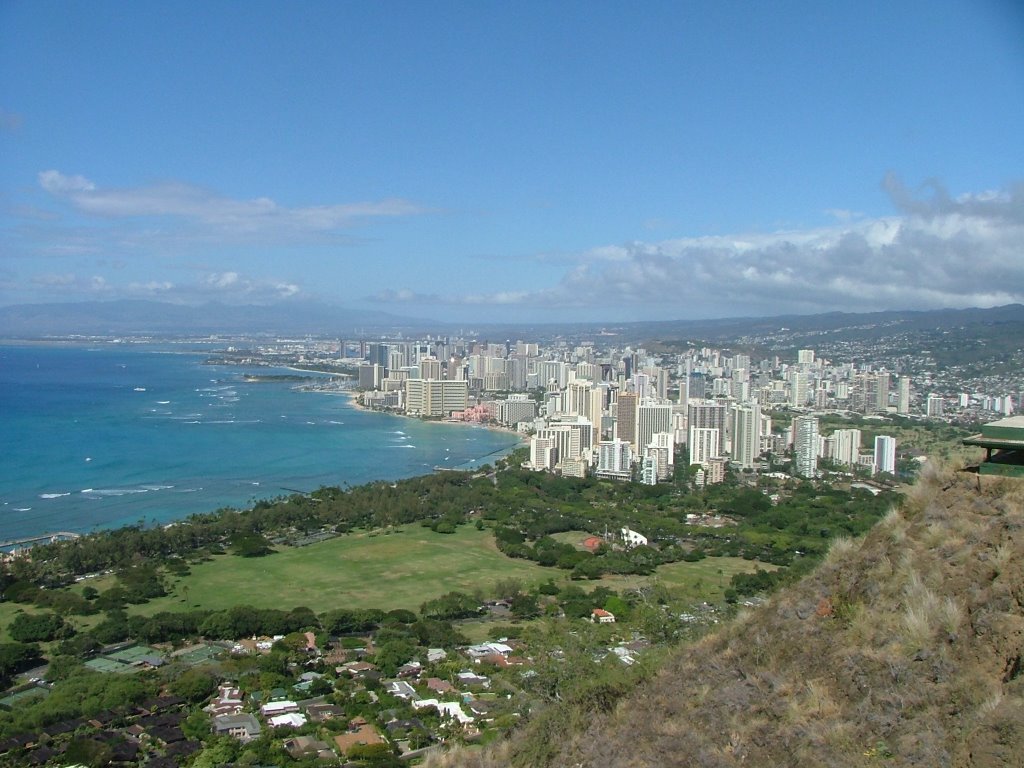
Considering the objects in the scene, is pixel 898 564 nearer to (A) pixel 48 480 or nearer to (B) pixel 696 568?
(B) pixel 696 568

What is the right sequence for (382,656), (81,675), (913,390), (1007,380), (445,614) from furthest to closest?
1. (913,390)
2. (1007,380)
3. (445,614)
4. (382,656)
5. (81,675)

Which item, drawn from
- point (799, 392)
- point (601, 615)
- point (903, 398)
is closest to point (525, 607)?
point (601, 615)

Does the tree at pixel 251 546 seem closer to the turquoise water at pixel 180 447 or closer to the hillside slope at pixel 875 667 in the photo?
the turquoise water at pixel 180 447

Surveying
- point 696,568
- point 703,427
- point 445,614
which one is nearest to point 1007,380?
point 703,427

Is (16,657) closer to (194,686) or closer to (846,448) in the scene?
(194,686)

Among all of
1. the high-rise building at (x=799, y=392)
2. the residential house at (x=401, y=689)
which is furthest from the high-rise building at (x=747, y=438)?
the residential house at (x=401, y=689)

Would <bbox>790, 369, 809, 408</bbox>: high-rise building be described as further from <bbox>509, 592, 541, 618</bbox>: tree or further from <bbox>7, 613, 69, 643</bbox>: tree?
<bbox>7, 613, 69, 643</bbox>: tree
